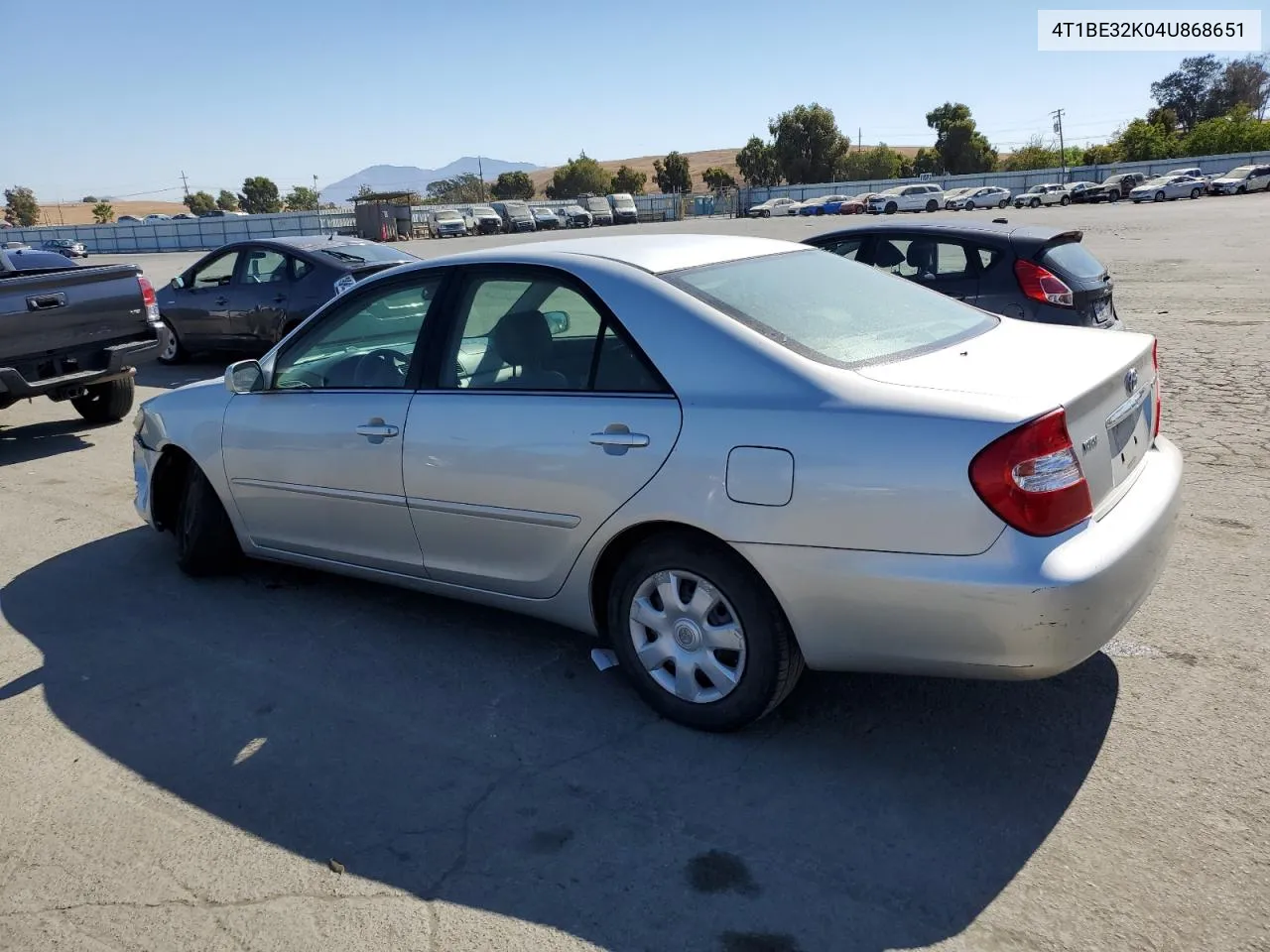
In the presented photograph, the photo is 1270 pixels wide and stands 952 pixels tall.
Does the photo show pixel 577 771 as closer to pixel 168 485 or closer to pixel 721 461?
pixel 721 461

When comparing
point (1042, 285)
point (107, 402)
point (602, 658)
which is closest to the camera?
point (602, 658)

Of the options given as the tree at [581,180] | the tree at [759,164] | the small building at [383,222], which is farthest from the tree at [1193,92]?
the small building at [383,222]

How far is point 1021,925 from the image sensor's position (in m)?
2.55

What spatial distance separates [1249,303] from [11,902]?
13.6m

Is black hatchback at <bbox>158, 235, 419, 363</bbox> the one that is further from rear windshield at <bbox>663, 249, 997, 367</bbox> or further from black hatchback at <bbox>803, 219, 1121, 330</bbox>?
rear windshield at <bbox>663, 249, 997, 367</bbox>

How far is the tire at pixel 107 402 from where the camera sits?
30.6 feet

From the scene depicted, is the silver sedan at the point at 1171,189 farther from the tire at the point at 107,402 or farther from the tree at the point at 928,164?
the tire at the point at 107,402

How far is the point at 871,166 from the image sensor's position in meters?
106

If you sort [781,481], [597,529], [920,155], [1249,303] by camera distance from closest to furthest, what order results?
1. [781,481]
2. [597,529]
3. [1249,303]
4. [920,155]

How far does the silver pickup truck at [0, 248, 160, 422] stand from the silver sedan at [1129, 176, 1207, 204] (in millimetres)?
55247

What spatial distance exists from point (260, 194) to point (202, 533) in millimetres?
142167

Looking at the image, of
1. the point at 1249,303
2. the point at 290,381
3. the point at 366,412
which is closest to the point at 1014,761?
the point at 366,412

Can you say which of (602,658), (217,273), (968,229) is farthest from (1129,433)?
(217,273)

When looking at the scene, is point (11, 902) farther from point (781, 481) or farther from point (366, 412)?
point (781, 481)
